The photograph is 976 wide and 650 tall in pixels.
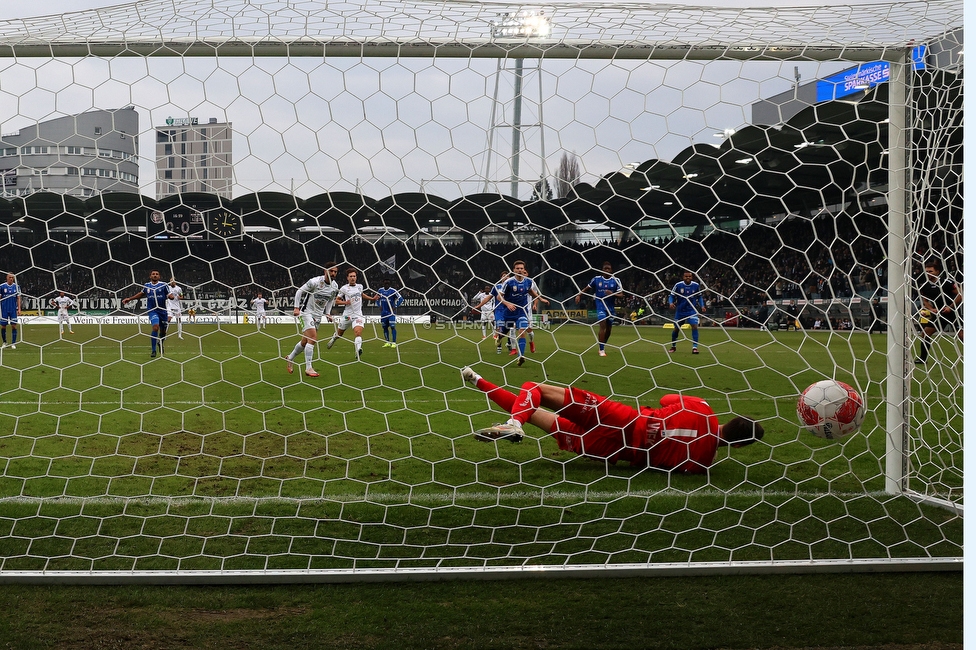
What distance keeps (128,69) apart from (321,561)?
2380 millimetres

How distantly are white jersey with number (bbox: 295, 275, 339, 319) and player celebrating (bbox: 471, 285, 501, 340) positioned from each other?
774mm

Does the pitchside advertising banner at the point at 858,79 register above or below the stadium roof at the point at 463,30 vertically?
below

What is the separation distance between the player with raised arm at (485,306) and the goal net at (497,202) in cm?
11

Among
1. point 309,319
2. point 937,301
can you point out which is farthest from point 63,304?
point 937,301

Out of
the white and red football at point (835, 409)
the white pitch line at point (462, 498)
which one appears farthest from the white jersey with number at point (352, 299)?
the white and red football at point (835, 409)

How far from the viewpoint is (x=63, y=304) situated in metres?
3.75

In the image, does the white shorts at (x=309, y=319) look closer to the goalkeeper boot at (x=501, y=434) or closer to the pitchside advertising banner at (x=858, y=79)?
the goalkeeper boot at (x=501, y=434)

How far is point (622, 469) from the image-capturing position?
4.74 meters

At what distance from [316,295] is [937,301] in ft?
11.1

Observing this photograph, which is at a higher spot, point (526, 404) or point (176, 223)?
point (176, 223)

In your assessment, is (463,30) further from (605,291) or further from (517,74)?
(605,291)

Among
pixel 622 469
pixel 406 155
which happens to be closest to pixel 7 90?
pixel 406 155

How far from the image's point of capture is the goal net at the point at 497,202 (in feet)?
11.4

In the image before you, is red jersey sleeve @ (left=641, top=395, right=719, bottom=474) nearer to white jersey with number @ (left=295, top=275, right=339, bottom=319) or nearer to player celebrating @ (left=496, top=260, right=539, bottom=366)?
player celebrating @ (left=496, top=260, right=539, bottom=366)
